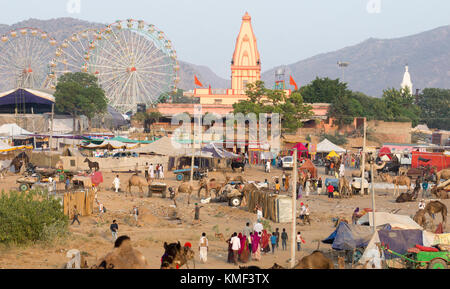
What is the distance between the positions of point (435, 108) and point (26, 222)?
10639 centimetres

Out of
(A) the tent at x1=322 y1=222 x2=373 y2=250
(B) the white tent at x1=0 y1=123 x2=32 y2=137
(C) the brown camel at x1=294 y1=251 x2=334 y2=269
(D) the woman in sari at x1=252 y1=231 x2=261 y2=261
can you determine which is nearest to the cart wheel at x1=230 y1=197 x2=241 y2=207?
(D) the woman in sari at x1=252 y1=231 x2=261 y2=261

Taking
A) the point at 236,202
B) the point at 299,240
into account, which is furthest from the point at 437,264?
the point at 236,202

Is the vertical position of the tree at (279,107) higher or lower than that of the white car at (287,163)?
higher

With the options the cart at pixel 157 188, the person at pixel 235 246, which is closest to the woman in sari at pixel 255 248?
the person at pixel 235 246

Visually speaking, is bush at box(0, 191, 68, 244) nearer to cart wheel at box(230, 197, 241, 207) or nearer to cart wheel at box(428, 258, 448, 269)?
A: cart wheel at box(230, 197, 241, 207)

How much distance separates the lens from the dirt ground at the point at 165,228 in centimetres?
1720

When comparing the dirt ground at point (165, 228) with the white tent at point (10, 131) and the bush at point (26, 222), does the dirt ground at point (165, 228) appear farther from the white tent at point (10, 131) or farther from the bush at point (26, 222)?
the white tent at point (10, 131)

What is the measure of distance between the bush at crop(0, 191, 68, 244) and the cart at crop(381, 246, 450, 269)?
10587mm

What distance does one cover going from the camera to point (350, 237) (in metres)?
16.9

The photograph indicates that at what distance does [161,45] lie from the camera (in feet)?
243

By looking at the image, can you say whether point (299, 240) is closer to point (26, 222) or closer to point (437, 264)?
point (437, 264)

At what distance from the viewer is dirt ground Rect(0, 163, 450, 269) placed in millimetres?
17203

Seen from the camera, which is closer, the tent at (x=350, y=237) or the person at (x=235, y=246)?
the tent at (x=350, y=237)

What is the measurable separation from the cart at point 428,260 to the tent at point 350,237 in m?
1.38
